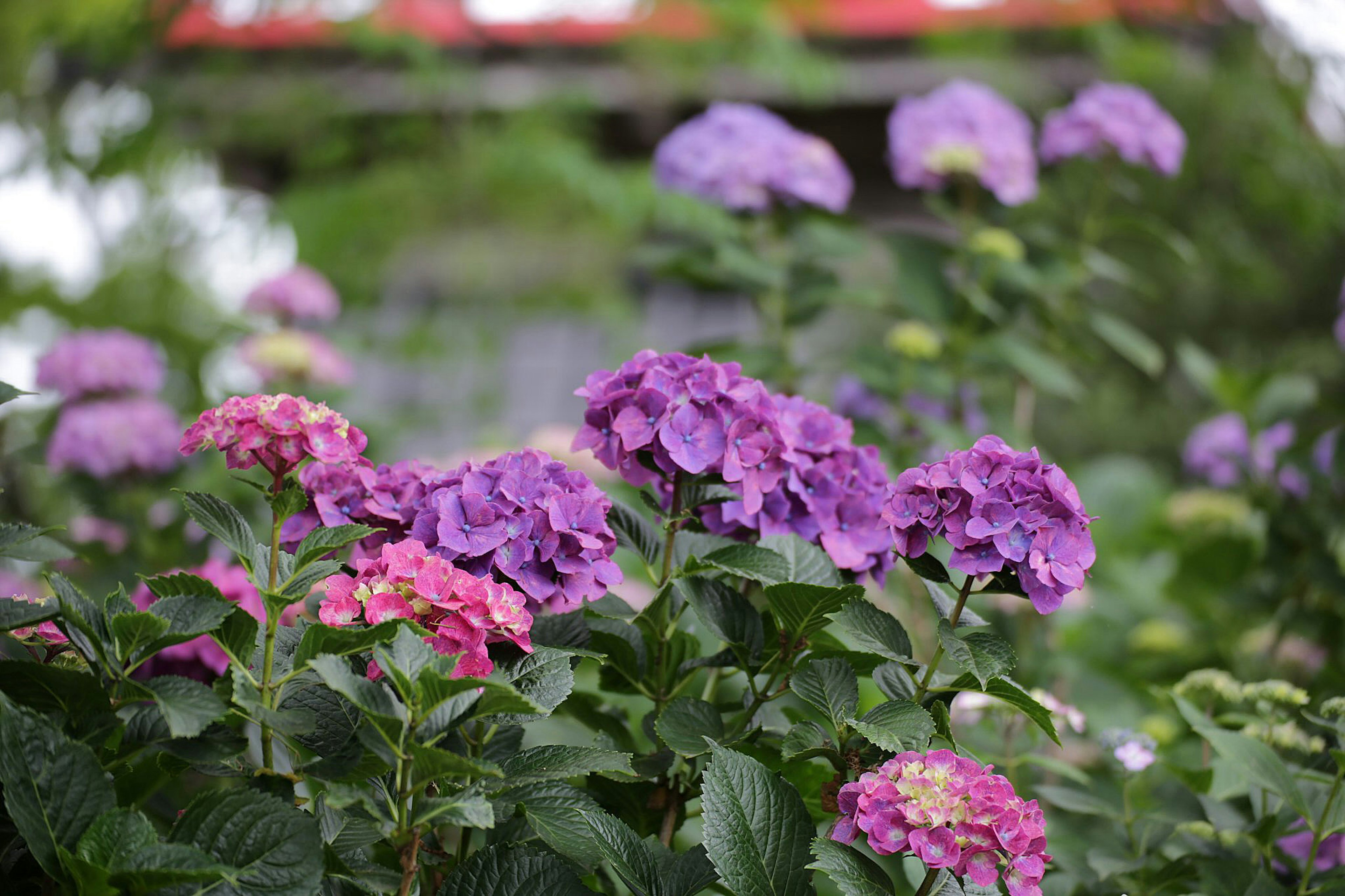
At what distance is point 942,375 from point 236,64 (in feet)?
11.2

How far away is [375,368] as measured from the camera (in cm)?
545

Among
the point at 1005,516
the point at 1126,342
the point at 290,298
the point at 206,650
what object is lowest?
the point at 1126,342

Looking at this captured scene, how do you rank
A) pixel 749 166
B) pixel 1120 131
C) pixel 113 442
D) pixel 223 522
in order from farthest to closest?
1. pixel 113 442
2. pixel 1120 131
3. pixel 749 166
4. pixel 223 522

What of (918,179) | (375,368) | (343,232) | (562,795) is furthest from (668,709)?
(375,368)

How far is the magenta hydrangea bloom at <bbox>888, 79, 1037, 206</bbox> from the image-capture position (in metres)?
1.83

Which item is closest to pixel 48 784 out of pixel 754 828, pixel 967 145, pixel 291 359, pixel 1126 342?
pixel 754 828

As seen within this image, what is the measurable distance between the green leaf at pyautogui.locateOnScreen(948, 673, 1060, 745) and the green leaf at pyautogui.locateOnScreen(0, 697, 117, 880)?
0.57 m

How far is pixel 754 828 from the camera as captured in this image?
72cm

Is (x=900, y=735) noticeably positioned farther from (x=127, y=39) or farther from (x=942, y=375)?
(x=127, y=39)

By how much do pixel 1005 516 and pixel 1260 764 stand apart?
0.39 m

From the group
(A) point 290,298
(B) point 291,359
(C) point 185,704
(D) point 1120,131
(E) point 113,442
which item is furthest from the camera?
(A) point 290,298

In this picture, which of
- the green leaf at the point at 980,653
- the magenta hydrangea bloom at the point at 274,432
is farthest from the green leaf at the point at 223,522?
the green leaf at the point at 980,653

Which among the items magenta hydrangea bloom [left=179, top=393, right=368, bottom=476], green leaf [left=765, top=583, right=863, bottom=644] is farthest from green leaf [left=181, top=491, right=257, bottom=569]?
green leaf [left=765, top=583, right=863, bottom=644]

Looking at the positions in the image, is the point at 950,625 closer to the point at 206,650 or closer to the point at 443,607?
the point at 443,607
